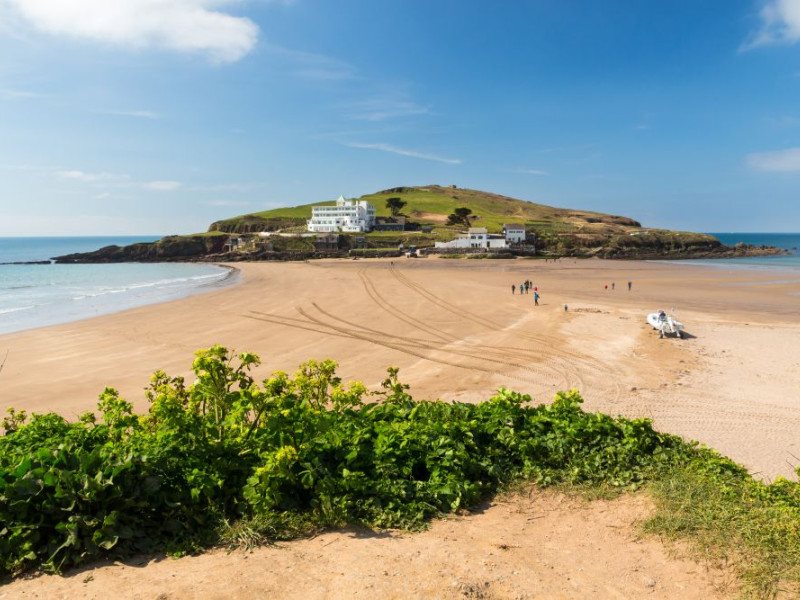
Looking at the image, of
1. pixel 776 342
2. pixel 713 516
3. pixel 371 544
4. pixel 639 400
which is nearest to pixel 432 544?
pixel 371 544

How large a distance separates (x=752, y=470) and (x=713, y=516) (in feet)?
17.7

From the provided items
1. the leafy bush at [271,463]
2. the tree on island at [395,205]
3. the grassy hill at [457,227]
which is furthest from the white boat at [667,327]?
the tree on island at [395,205]

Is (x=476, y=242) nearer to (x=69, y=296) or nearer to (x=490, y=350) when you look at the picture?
(x=69, y=296)

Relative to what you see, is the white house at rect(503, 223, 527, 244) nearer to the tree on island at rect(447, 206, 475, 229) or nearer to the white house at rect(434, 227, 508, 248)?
the white house at rect(434, 227, 508, 248)

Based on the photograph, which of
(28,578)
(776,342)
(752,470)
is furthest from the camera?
(776,342)

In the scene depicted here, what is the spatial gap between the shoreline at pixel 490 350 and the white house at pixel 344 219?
90934mm

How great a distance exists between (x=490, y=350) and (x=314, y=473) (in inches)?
Answer: 644

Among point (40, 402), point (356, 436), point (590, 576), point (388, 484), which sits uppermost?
point (356, 436)

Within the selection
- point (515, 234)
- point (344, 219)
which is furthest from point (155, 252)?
point (515, 234)

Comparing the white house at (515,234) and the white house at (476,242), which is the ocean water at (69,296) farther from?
the white house at (515,234)

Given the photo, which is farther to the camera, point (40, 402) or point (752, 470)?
point (40, 402)

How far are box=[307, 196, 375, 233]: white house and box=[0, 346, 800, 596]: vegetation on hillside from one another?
12277 centimetres

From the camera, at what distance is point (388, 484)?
5766 mm

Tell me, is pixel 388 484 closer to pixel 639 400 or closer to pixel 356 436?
pixel 356 436
